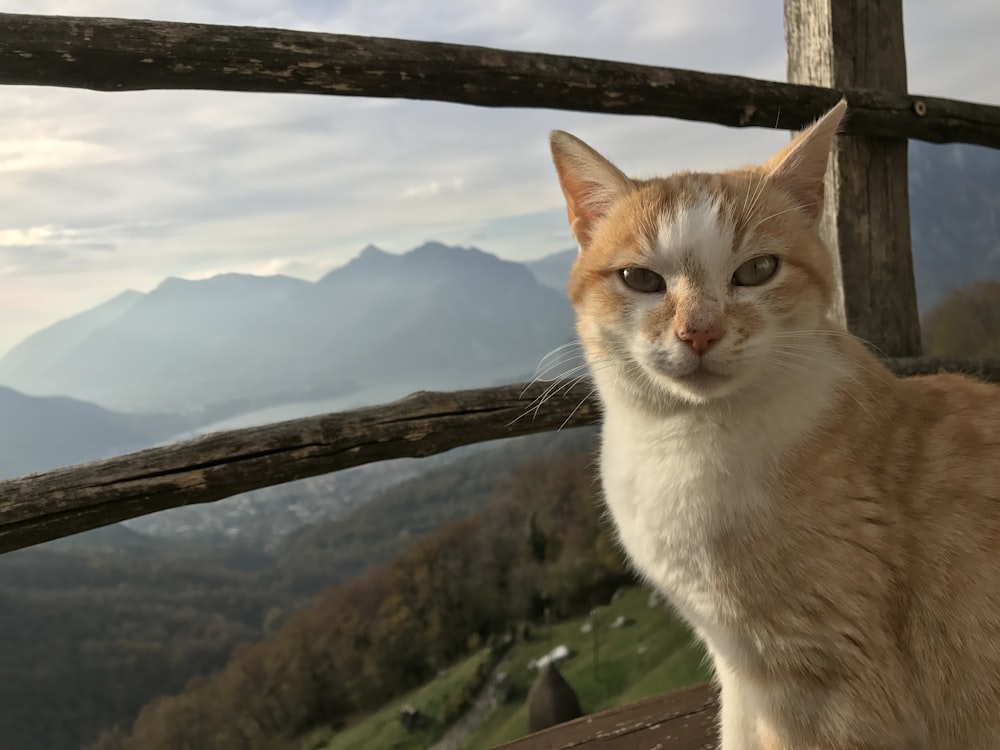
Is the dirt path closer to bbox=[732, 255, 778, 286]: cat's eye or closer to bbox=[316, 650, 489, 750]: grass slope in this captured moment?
bbox=[316, 650, 489, 750]: grass slope

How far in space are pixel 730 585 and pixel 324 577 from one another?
1.24m

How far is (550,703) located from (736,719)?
0.79 m

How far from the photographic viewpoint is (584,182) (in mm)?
1109

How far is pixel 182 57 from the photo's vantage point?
1049 millimetres

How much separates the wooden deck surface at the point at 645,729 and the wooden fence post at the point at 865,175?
1.03 meters

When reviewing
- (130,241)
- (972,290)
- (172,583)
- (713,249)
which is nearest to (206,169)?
(130,241)

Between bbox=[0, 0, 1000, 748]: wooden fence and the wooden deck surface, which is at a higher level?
bbox=[0, 0, 1000, 748]: wooden fence

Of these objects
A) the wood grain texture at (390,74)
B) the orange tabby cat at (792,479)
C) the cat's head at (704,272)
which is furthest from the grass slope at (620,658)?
the wood grain texture at (390,74)

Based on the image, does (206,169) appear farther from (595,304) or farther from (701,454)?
(701,454)

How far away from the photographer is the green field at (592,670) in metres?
1.79

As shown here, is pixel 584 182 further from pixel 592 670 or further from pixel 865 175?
pixel 592 670

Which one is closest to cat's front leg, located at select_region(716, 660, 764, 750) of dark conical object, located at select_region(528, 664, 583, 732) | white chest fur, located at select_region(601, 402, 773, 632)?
white chest fur, located at select_region(601, 402, 773, 632)

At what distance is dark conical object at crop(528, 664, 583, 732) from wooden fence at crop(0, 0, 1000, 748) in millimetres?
380

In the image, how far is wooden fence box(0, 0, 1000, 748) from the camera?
1.01 meters
